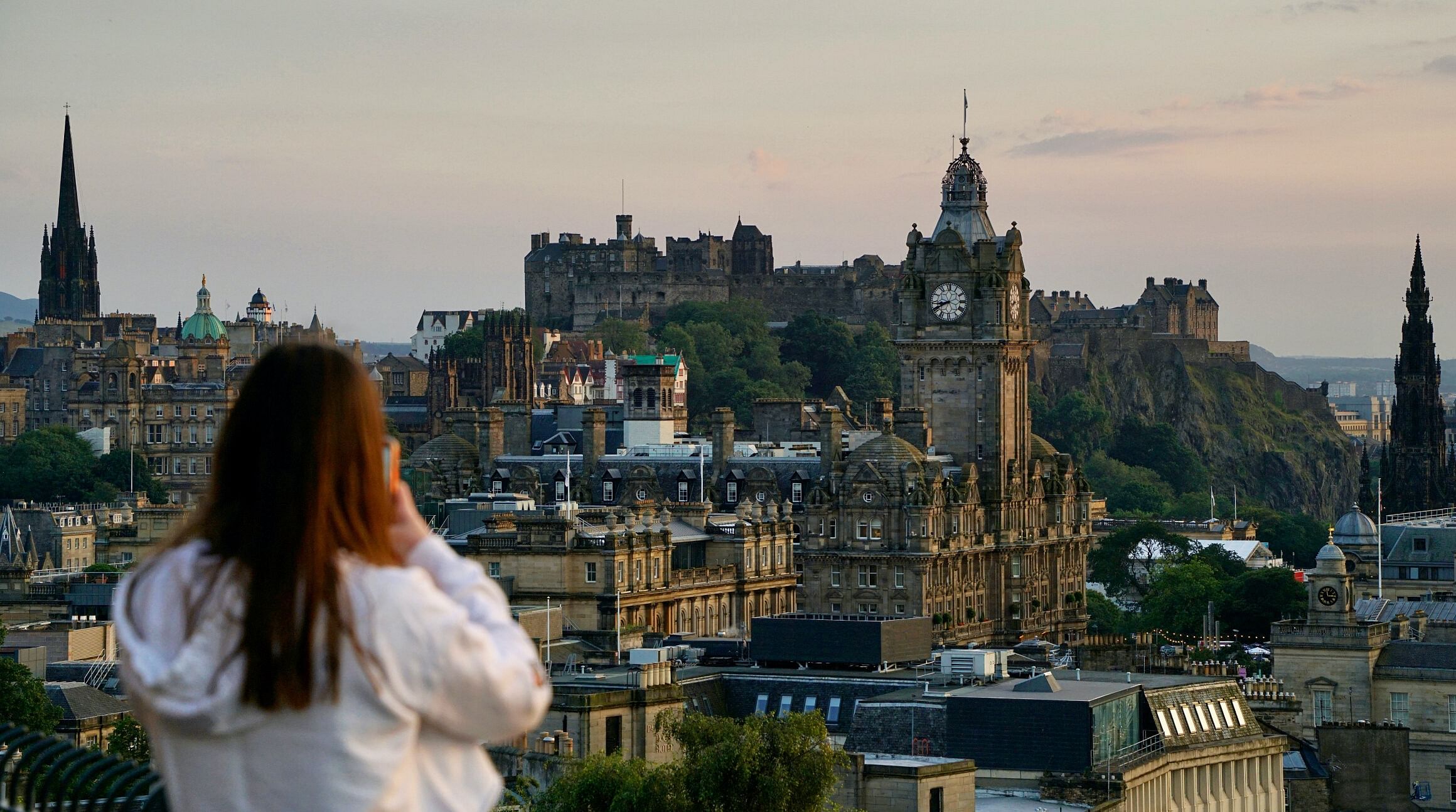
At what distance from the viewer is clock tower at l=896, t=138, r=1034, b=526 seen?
98.4 metres

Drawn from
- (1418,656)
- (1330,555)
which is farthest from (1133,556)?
(1418,656)

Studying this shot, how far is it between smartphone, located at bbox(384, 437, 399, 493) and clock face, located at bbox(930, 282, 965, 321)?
9128cm

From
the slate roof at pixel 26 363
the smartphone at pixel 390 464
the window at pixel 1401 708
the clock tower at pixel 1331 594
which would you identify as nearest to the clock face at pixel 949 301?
the clock tower at pixel 1331 594

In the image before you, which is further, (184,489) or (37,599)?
(184,489)

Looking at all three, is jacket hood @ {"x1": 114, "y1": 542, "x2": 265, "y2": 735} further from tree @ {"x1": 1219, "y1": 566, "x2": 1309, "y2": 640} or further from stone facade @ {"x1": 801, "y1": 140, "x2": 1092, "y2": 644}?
tree @ {"x1": 1219, "y1": 566, "x2": 1309, "y2": 640}

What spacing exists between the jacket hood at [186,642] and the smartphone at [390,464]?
48 cm

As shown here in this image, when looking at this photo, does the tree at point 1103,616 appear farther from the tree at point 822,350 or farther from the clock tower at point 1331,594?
the tree at point 822,350

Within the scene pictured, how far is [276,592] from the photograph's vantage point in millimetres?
7418

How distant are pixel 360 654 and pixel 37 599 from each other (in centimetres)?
7674

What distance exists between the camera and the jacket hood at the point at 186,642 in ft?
24.2

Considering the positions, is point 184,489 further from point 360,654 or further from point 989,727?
point 360,654

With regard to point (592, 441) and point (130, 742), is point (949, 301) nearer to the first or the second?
point (592, 441)

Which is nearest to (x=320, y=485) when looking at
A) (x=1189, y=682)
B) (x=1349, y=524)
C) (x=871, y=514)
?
(x=1189, y=682)

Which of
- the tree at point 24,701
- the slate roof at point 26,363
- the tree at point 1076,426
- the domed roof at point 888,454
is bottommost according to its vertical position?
the tree at point 24,701
